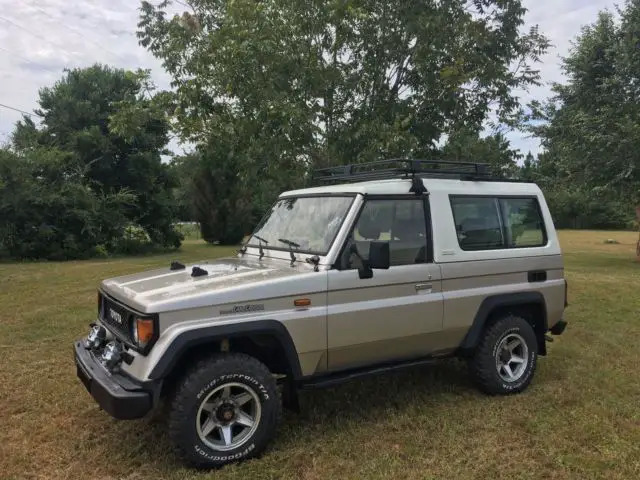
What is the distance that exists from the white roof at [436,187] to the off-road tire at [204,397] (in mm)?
1642

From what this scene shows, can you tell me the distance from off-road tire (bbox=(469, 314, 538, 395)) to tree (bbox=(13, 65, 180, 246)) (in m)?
18.1

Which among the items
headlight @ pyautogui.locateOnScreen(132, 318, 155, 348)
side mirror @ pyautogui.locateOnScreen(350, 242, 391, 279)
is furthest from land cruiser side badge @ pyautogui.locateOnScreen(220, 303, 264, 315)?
side mirror @ pyautogui.locateOnScreen(350, 242, 391, 279)

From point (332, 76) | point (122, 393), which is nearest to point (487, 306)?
point (122, 393)

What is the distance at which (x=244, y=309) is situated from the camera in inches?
141

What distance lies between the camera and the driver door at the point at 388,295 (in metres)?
3.95

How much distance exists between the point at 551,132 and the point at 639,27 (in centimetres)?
412

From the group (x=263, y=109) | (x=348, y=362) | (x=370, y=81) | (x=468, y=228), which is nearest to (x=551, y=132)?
(x=370, y=81)

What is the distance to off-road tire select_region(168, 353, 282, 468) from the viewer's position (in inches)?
133

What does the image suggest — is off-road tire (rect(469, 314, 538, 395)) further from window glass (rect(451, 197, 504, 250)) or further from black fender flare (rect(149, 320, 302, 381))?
black fender flare (rect(149, 320, 302, 381))

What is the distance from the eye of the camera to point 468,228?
15.5ft

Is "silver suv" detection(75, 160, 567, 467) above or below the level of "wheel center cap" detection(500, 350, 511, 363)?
above

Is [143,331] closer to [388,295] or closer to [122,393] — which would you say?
[122,393]

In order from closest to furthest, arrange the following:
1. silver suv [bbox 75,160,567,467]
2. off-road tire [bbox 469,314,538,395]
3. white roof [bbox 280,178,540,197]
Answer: silver suv [bbox 75,160,567,467] < white roof [bbox 280,178,540,197] < off-road tire [bbox 469,314,538,395]

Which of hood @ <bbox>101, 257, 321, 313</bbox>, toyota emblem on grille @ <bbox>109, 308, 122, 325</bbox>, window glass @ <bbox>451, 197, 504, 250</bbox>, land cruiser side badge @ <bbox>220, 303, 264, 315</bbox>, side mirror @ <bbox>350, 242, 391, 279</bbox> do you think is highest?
window glass @ <bbox>451, 197, 504, 250</bbox>
